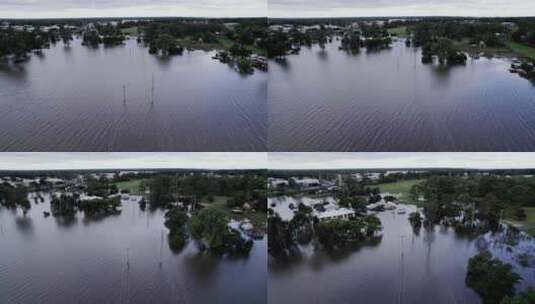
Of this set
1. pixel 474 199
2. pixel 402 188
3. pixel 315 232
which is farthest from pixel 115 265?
pixel 474 199

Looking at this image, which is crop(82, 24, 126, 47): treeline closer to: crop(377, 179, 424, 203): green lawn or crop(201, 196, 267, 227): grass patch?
crop(201, 196, 267, 227): grass patch

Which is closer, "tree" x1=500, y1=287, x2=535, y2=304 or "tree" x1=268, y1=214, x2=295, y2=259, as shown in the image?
"tree" x1=500, y1=287, x2=535, y2=304

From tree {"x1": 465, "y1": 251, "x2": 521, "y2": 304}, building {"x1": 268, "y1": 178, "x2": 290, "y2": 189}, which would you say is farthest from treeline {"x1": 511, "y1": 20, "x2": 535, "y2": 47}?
building {"x1": 268, "y1": 178, "x2": 290, "y2": 189}

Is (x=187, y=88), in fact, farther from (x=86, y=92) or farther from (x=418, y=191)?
(x=418, y=191)

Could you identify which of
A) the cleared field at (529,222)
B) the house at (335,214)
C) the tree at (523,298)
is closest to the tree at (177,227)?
the house at (335,214)

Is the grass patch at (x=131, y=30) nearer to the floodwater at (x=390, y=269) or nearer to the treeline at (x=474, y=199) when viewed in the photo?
the floodwater at (x=390, y=269)

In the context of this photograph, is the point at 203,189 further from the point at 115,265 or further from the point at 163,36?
the point at 163,36
